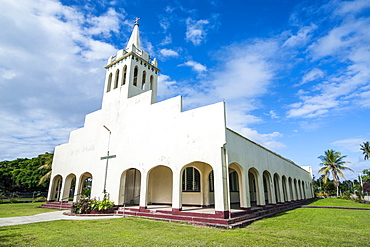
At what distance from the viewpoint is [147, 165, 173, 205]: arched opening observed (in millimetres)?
13648

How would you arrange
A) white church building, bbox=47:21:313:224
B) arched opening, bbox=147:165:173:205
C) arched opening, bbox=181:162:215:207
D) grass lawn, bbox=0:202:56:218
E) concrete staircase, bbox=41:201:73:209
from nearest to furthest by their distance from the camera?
white church building, bbox=47:21:313:224, grass lawn, bbox=0:202:56:218, arched opening, bbox=181:162:215:207, arched opening, bbox=147:165:173:205, concrete staircase, bbox=41:201:73:209

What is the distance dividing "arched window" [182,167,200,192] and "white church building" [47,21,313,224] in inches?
2.4

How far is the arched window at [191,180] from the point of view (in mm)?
13260

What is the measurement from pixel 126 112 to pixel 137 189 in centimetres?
518

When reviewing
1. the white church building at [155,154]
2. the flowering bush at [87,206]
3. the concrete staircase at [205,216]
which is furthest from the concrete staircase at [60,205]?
the concrete staircase at [205,216]

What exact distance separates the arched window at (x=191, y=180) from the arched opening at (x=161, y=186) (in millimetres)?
970

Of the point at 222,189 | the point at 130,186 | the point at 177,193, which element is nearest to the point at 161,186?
the point at 130,186

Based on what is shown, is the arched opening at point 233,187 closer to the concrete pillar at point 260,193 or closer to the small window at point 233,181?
the small window at point 233,181

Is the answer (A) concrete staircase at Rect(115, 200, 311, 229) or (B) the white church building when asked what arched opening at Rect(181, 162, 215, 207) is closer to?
(B) the white church building

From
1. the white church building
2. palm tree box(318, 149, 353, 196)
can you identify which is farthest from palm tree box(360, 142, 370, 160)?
the white church building

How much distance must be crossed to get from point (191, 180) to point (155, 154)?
3.66m

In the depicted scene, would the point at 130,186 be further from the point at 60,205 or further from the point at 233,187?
the point at 233,187

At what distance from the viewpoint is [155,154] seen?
1113 cm

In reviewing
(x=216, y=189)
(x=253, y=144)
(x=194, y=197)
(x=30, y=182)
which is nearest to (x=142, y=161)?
(x=194, y=197)
